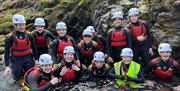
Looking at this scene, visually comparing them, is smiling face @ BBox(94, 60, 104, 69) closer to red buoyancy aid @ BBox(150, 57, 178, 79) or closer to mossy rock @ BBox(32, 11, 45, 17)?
red buoyancy aid @ BBox(150, 57, 178, 79)

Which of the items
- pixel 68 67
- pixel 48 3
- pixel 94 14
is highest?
pixel 48 3

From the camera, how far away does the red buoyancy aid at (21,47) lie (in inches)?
517

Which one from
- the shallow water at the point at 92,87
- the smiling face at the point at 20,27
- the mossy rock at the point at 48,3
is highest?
the smiling face at the point at 20,27

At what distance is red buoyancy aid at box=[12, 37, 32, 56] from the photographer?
43.1ft

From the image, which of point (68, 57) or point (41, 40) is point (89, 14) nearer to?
point (41, 40)

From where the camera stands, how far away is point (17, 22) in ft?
41.7

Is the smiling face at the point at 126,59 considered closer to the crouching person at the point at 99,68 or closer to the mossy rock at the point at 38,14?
the crouching person at the point at 99,68

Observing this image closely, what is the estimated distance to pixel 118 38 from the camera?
13.9m

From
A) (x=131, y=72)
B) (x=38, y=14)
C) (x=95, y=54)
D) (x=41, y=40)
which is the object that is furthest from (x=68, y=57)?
(x=38, y=14)

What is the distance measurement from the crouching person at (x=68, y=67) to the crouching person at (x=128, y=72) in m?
1.47

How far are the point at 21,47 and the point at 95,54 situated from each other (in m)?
3.01

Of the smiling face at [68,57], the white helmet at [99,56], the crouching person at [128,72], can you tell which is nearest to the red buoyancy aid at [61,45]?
the smiling face at [68,57]

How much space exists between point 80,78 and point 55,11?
6.79m

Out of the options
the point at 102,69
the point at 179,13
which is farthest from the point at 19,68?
the point at 179,13
